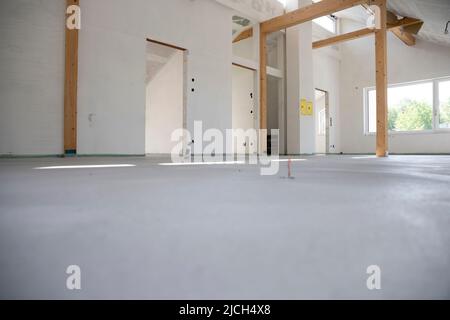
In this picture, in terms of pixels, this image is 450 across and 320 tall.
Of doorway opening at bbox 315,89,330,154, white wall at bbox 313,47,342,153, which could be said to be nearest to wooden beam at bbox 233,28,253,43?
white wall at bbox 313,47,342,153

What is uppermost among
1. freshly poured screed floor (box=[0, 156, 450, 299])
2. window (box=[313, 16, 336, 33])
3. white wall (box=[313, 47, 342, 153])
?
window (box=[313, 16, 336, 33])

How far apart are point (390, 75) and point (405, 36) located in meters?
1.29

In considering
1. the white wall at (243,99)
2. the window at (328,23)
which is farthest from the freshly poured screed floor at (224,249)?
the window at (328,23)

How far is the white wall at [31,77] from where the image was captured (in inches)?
173

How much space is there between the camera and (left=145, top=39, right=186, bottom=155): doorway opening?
6832mm

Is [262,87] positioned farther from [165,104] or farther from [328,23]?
[328,23]

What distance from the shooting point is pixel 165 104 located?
7.30 meters

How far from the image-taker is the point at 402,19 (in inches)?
Result: 327

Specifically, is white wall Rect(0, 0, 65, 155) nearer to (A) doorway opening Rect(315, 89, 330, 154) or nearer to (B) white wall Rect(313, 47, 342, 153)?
(B) white wall Rect(313, 47, 342, 153)

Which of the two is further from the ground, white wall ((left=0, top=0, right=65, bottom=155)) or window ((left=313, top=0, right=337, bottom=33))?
window ((left=313, top=0, right=337, bottom=33))

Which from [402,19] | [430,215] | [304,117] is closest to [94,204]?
[430,215]

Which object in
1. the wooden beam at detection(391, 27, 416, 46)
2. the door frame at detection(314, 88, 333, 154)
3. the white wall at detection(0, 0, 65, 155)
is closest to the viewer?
the white wall at detection(0, 0, 65, 155)

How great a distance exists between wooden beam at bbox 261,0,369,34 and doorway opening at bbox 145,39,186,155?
8.35ft
